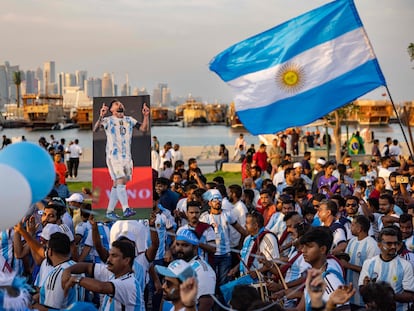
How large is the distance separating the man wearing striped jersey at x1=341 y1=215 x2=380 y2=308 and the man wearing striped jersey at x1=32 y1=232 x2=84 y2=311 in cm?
272

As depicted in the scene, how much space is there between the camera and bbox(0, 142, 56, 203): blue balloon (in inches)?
190

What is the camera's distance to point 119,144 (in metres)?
7.81

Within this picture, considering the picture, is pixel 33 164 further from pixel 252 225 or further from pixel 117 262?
Result: pixel 252 225

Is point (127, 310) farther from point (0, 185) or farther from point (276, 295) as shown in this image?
point (0, 185)

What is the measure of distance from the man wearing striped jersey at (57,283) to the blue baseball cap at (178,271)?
35.4 inches

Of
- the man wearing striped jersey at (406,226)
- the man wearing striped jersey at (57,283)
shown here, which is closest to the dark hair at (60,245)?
the man wearing striped jersey at (57,283)

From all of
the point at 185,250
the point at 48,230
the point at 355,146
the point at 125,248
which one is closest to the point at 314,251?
the point at 185,250

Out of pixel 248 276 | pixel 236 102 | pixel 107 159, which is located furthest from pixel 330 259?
pixel 236 102

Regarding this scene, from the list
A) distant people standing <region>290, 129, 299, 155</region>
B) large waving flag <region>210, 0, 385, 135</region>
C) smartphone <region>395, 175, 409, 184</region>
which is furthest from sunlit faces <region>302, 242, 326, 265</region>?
distant people standing <region>290, 129, 299, 155</region>

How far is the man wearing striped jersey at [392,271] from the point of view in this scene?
6.54m

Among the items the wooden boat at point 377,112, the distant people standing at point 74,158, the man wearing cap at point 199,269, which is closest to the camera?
the man wearing cap at point 199,269

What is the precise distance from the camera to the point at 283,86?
974 cm

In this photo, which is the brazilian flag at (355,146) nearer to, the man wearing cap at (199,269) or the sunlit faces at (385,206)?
the sunlit faces at (385,206)

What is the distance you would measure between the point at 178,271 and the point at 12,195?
1604 millimetres
